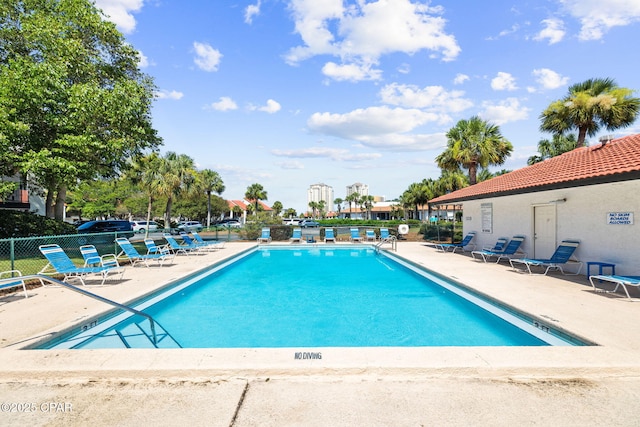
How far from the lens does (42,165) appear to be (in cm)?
1239

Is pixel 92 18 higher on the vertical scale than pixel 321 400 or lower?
higher

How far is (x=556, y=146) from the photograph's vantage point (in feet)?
99.8

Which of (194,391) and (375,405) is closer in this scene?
(375,405)

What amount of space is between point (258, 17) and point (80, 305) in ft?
41.8

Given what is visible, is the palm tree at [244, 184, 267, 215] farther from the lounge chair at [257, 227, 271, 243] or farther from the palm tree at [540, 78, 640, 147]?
the palm tree at [540, 78, 640, 147]

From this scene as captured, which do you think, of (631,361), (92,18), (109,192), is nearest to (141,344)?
(631,361)

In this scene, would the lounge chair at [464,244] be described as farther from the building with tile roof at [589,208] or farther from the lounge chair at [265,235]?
the lounge chair at [265,235]

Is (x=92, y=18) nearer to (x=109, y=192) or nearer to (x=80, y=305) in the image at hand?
(x=80, y=305)

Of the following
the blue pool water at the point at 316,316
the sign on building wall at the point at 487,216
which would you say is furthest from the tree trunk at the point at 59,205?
the sign on building wall at the point at 487,216

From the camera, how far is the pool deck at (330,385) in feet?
9.22

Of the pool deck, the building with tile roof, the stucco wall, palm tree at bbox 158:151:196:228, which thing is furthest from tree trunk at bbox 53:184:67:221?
the stucco wall

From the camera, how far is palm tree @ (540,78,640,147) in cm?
1933

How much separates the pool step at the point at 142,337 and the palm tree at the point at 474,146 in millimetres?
21709

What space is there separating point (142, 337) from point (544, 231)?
1210 centimetres
